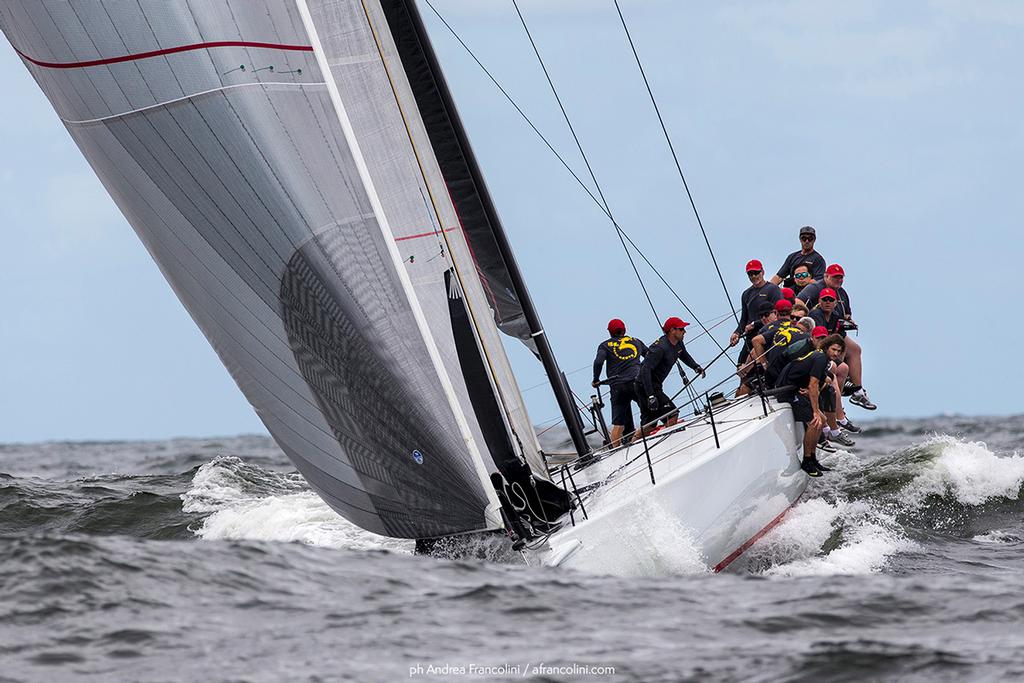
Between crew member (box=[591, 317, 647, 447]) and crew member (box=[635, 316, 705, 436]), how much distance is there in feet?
0.26

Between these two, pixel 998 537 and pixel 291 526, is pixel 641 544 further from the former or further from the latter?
pixel 998 537

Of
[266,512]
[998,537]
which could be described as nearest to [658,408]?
[998,537]

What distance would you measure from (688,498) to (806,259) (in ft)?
16.7

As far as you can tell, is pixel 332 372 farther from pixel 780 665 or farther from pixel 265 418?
pixel 780 665

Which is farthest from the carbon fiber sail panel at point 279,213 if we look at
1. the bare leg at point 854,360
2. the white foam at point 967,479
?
the bare leg at point 854,360

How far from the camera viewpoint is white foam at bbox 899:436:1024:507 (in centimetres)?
1096

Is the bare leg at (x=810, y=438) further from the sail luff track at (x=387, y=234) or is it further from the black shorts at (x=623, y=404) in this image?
the sail luff track at (x=387, y=234)

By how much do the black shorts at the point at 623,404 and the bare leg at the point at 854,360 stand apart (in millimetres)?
2341

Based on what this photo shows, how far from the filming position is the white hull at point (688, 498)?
7.24 m

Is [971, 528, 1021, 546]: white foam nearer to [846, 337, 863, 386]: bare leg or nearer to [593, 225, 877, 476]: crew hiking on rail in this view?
[593, 225, 877, 476]: crew hiking on rail

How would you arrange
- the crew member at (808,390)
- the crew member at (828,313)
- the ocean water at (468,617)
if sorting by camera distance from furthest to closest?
the crew member at (828,313)
the crew member at (808,390)
the ocean water at (468,617)

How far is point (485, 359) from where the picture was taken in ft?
24.9

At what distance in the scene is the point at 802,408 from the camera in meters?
10.1

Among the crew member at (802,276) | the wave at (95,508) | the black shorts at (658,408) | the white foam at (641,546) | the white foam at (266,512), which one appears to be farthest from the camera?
the crew member at (802,276)
